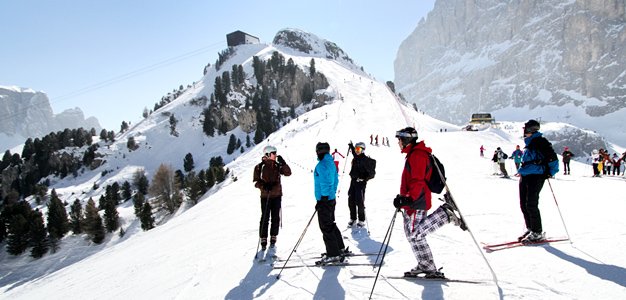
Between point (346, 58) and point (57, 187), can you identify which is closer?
point (57, 187)

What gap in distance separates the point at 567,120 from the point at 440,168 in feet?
767

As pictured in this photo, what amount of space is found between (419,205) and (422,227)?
1.08 ft

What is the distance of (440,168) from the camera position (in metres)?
3.84

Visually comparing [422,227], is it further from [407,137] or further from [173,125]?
[173,125]

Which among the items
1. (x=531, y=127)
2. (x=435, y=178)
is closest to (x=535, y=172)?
(x=531, y=127)

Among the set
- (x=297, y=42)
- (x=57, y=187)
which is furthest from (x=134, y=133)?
(x=297, y=42)

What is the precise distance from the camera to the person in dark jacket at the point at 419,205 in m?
3.51

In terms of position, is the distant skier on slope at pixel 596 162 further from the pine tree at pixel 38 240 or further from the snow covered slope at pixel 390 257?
the pine tree at pixel 38 240

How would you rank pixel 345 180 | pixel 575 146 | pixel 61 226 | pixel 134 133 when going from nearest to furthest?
pixel 345 180 < pixel 61 226 < pixel 134 133 < pixel 575 146

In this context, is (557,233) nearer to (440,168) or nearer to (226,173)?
(440,168)

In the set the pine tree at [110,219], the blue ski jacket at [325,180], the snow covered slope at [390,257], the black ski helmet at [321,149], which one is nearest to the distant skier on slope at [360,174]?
the snow covered slope at [390,257]

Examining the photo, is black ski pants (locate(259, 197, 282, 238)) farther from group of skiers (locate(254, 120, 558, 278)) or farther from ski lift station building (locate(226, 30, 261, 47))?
ski lift station building (locate(226, 30, 261, 47))

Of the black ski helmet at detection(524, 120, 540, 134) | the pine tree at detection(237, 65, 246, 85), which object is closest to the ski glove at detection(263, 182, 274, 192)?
the black ski helmet at detection(524, 120, 540, 134)

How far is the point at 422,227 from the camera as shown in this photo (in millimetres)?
3664
